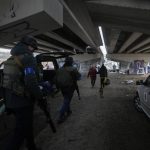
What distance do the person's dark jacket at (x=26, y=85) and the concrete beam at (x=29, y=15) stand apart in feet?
9.83

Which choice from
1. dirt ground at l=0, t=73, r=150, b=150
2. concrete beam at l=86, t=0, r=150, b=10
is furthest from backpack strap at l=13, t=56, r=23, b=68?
concrete beam at l=86, t=0, r=150, b=10

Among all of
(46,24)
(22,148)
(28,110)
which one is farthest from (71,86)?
(28,110)

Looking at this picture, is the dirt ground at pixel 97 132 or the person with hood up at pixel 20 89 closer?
the person with hood up at pixel 20 89

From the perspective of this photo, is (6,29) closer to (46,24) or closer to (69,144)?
(46,24)

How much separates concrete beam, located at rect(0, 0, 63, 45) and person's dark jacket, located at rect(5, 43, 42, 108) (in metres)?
3.00

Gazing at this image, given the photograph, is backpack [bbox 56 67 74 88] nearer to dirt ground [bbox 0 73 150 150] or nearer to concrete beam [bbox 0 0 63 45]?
dirt ground [bbox 0 73 150 150]

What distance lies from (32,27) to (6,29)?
1029 millimetres

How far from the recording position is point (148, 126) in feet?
24.1

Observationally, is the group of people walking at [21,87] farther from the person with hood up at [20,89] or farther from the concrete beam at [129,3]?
the concrete beam at [129,3]

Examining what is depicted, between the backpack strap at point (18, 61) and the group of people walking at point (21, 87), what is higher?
the backpack strap at point (18, 61)

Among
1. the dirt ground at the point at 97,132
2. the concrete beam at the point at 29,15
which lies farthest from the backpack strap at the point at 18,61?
the concrete beam at the point at 29,15

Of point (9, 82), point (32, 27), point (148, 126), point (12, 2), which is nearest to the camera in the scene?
point (9, 82)

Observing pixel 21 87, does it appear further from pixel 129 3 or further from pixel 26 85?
pixel 129 3

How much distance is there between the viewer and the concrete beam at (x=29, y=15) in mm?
7234
